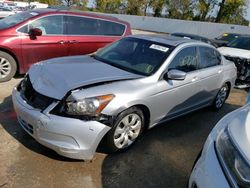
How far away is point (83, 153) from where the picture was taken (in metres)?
3.23

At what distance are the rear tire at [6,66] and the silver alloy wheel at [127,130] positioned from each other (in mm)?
3445

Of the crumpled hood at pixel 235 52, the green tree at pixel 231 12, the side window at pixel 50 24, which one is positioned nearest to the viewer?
the side window at pixel 50 24

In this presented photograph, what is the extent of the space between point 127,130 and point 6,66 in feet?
11.5

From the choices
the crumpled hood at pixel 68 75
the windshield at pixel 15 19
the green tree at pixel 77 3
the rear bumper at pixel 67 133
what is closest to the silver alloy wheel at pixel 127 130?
the rear bumper at pixel 67 133

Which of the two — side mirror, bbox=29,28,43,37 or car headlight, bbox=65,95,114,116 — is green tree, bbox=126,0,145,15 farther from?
car headlight, bbox=65,95,114,116

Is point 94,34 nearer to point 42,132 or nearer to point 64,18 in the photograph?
point 64,18

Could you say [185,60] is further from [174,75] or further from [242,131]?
[242,131]

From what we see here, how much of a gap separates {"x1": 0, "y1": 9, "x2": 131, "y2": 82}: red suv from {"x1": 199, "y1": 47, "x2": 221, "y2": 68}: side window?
279 centimetres

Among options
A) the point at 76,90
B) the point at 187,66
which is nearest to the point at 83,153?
the point at 76,90

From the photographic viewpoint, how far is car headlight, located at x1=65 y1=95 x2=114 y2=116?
124 inches

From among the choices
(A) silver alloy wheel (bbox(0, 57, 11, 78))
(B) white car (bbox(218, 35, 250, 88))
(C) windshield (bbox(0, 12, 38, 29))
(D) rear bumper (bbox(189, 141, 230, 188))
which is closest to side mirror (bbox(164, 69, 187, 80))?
(D) rear bumper (bbox(189, 141, 230, 188))

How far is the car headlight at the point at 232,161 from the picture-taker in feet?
6.12

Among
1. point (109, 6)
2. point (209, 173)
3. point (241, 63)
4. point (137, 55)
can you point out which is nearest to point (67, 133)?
point (209, 173)

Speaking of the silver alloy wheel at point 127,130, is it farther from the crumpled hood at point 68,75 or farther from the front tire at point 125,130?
the crumpled hood at point 68,75
